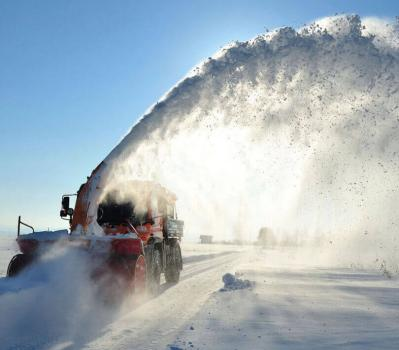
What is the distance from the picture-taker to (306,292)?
1113cm

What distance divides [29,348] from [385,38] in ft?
54.3

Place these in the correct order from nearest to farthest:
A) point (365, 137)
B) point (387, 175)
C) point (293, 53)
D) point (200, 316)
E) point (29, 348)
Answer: point (29, 348), point (200, 316), point (293, 53), point (365, 137), point (387, 175)

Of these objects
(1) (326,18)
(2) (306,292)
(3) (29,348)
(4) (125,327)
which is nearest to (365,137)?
(1) (326,18)

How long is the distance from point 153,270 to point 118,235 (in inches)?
85.2

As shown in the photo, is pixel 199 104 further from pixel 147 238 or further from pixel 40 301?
pixel 40 301

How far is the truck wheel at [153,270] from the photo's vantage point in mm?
10297

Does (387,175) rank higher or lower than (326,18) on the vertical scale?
lower

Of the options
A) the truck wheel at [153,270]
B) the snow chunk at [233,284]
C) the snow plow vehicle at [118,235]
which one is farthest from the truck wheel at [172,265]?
the snow chunk at [233,284]

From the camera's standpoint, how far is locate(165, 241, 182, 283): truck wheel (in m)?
13.4

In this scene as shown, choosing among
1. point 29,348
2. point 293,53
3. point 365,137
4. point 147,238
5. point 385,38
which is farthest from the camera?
point 365,137

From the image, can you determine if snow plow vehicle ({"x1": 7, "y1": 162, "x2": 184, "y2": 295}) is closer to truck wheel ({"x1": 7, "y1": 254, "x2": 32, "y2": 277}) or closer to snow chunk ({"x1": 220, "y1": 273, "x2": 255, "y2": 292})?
truck wheel ({"x1": 7, "y1": 254, "x2": 32, "y2": 277})

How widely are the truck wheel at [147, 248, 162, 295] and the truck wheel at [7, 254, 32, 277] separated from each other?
2787 millimetres

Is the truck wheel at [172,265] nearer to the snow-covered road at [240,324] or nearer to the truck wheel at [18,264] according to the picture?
the snow-covered road at [240,324]

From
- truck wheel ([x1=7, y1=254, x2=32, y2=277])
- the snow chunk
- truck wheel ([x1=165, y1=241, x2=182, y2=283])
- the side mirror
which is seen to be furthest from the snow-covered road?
the side mirror
